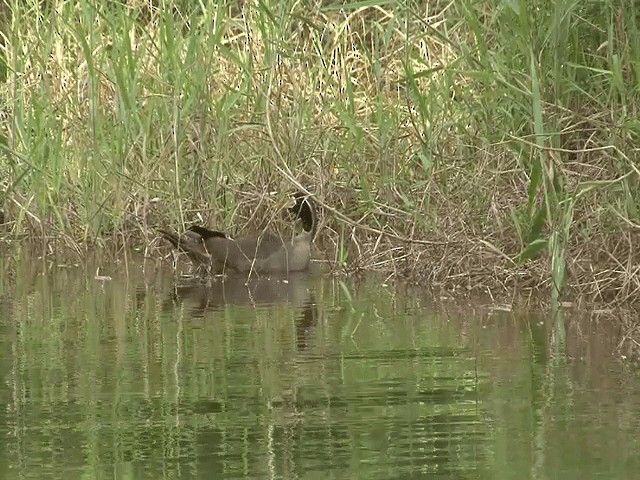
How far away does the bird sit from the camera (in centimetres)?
1019

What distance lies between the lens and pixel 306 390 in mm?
6508

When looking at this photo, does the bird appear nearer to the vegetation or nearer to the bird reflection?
the bird reflection

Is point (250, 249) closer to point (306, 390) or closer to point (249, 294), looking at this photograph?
point (249, 294)

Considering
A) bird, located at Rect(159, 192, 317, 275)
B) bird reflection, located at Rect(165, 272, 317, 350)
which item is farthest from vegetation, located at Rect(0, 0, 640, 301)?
bird reflection, located at Rect(165, 272, 317, 350)

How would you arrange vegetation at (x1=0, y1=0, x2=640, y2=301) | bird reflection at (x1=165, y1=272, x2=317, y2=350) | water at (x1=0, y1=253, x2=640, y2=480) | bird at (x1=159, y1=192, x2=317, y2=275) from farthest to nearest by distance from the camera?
bird at (x1=159, y1=192, x2=317, y2=275)
bird reflection at (x1=165, y1=272, x2=317, y2=350)
vegetation at (x1=0, y1=0, x2=640, y2=301)
water at (x1=0, y1=253, x2=640, y2=480)

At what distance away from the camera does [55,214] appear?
1120 cm

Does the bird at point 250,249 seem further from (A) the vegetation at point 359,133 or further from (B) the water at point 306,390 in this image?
(B) the water at point 306,390

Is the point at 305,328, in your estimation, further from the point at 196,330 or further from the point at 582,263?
the point at 582,263

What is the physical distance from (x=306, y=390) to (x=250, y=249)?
387 cm

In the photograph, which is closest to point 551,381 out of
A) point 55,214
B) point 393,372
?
point 393,372

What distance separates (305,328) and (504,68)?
1596mm

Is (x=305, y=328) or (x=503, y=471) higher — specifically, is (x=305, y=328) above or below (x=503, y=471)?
above

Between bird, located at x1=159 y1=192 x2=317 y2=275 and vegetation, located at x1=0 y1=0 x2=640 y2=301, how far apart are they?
6.8 inches

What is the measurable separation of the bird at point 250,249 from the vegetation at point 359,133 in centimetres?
17
